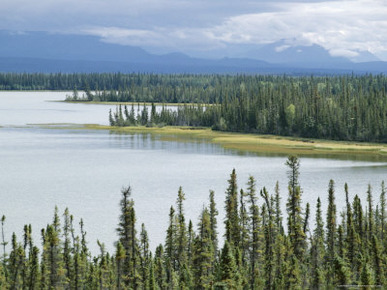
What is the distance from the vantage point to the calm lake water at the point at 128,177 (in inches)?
3219

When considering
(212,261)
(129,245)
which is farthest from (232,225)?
(129,245)

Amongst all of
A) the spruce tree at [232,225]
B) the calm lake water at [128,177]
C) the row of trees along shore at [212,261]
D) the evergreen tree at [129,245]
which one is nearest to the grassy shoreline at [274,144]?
the calm lake water at [128,177]

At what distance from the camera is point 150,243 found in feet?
226

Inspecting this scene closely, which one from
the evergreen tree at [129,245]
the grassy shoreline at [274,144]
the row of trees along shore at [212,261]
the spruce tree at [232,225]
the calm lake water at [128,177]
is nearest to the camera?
the row of trees along shore at [212,261]

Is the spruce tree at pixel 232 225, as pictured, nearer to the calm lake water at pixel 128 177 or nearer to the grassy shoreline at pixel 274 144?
the calm lake water at pixel 128 177

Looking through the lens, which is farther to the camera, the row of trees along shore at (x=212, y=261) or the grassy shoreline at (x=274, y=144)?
the grassy shoreline at (x=274, y=144)

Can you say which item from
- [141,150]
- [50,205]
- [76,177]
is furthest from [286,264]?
[141,150]

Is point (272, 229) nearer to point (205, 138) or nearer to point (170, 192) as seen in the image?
point (170, 192)

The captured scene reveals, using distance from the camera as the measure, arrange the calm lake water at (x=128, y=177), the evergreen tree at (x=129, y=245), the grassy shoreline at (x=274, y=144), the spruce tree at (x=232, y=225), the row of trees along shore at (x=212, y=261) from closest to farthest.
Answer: the row of trees along shore at (x=212, y=261), the evergreen tree at (x=129, y=245), the spruce tree at (x=232, y=225), the calm lake water at (x=128, y=177), the grassy shoreline at (x=274, y=144)

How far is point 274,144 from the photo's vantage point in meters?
163

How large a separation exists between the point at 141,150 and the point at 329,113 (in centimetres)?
5144

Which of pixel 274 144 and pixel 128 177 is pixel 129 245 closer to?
pixel 128 177

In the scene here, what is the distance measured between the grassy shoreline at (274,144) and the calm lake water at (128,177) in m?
8.28

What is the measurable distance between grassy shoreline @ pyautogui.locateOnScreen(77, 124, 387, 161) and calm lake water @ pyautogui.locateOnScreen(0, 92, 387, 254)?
8.28 metres
